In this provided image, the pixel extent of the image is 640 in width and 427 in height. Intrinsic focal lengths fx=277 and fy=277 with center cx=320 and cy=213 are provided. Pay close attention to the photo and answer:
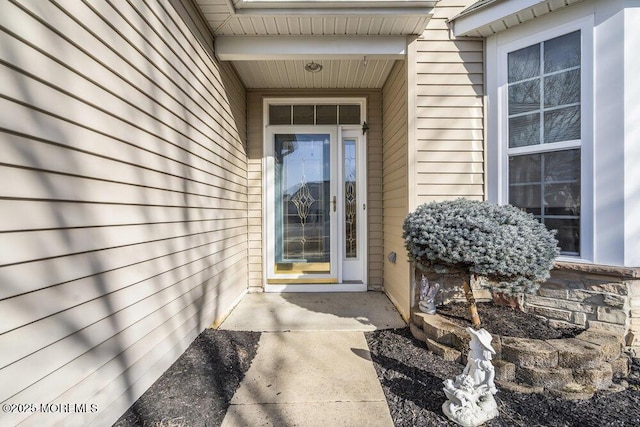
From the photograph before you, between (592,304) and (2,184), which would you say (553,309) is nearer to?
(592,304)

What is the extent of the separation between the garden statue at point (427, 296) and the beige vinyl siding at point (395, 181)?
6.1 inches

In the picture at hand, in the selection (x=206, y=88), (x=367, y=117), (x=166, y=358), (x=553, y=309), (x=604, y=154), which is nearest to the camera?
(x=166, y=358)

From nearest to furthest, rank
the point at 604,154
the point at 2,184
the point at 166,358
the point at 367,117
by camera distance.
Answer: the point at 2,184 < the point at 166,358 < the point at 604,154 < the point at 367,117

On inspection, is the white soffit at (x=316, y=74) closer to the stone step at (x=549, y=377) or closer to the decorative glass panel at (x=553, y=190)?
the decorative glass panel at (x=553, y=190)

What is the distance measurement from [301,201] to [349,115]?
127cm

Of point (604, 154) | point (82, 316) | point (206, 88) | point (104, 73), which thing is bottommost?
point (82, 316)

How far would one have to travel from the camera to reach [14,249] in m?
0.91

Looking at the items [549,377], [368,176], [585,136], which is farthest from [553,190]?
[368,176]

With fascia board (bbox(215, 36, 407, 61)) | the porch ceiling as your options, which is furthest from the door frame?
fascia board (bbox(215, 36, 407, 61))

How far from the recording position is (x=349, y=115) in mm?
3566

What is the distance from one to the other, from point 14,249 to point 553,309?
3171 mm

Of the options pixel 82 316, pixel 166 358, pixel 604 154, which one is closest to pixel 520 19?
pixel 604 154

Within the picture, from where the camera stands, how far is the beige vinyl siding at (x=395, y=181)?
8.70ft

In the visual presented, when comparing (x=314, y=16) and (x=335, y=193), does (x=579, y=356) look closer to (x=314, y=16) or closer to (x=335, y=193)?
(x=335, y=193)
